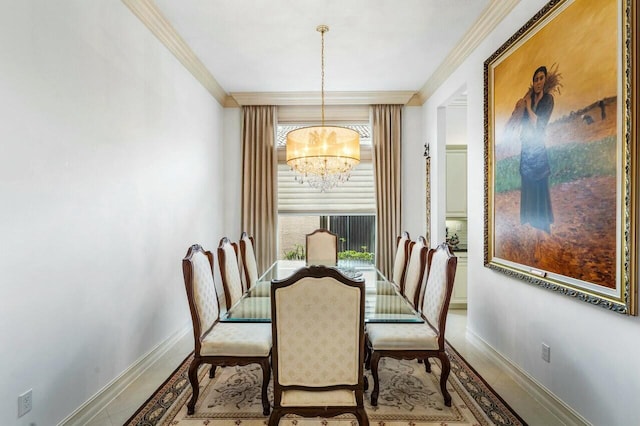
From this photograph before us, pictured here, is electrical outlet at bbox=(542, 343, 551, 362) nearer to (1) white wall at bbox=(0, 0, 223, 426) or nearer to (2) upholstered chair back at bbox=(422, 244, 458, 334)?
(2) upholstered chair back at bbox=(422, 244, 458, 334)

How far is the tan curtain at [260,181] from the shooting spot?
5.12m

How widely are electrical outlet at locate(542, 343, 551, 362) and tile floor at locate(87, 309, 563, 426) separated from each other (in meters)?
0.31

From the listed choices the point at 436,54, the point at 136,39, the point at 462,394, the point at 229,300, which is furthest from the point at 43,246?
the point at 436,54

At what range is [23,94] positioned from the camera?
1.72 m

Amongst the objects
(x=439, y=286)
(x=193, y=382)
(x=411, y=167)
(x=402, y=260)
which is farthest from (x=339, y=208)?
(x=193, y=382)

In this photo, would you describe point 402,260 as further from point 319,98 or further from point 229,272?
point 319,98

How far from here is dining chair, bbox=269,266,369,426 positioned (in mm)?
1699

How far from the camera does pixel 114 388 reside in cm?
243

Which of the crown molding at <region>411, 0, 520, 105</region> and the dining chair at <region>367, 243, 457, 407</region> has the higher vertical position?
the crown molding at <region>411, 0, 520, 105</region>

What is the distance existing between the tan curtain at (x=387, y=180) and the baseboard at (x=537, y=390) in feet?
6.68

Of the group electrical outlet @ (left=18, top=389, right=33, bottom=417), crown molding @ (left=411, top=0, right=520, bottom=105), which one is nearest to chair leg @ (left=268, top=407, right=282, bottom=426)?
electrical outlet @ (left=18, top=389, right=33, bottom=417)

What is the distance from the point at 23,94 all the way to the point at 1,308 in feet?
3.29

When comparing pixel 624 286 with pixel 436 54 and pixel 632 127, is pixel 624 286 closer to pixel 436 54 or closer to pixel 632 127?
pixel 632 127

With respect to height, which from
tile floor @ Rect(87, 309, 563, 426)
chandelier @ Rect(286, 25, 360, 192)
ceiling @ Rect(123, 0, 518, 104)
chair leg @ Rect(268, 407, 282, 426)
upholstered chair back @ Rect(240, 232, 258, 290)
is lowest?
tile floor @ Rect(87, 309, 563, 426)
